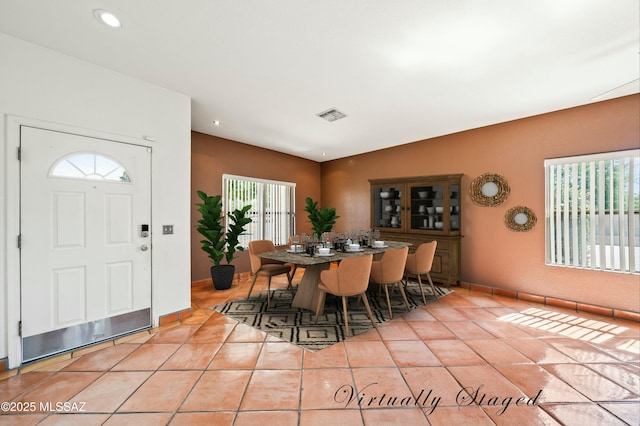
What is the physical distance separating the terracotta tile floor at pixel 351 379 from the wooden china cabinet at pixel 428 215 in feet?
5.28

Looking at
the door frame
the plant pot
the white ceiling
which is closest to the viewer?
the white ceiling

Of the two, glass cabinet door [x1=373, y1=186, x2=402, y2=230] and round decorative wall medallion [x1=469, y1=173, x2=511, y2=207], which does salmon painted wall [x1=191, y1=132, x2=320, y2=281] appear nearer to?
glass cabinet door [x1=373, y1=186, x2=402, y2=230]

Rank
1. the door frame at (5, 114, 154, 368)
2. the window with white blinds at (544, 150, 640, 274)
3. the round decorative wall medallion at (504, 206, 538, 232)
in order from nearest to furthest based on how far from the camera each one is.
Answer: the door frame at (5, 114, 154, 368)
the window with white blinds at (544, 150, 640, 274)
the round decorative wall medallion at (504, 206, 538, 232)

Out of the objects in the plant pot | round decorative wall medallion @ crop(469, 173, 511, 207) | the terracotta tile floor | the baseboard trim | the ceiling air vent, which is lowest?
the terracotta tile floor

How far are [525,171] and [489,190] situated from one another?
0.54m

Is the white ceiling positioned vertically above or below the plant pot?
above

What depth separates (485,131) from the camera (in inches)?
176

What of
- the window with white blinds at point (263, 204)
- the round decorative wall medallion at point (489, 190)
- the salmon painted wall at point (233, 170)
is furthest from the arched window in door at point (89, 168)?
the round decorative wall medallion at point (489, 190)

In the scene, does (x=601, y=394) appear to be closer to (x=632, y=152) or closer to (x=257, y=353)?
(x=257, y=353)

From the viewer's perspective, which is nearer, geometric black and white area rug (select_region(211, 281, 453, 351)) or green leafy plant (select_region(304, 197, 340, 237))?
geometric black and white area rug (select_region(211, 281, 453, 351))

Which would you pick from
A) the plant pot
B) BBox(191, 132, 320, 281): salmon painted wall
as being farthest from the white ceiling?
the plant pot

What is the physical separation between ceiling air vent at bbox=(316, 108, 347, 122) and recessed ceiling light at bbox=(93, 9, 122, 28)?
237cm

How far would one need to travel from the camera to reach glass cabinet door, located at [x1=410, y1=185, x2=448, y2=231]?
15.6 feet

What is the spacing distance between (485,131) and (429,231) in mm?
1875
